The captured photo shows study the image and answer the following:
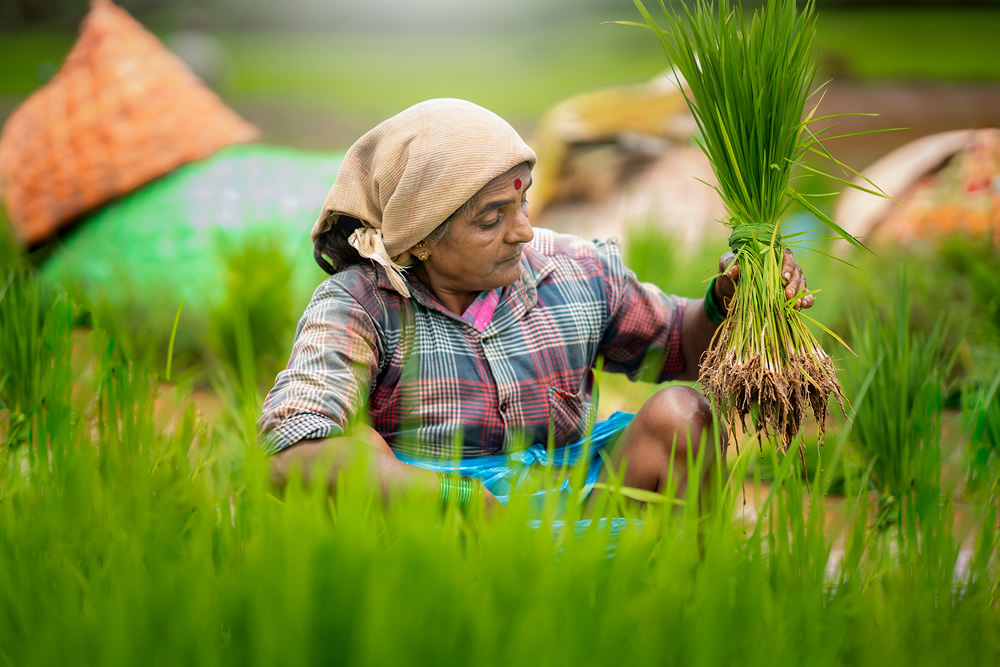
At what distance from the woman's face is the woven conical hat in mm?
2749

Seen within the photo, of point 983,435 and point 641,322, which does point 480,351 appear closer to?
point 641,322

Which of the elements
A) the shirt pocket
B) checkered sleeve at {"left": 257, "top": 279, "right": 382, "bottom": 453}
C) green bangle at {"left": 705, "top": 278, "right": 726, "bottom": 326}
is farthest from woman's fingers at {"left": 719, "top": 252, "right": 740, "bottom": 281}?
checkered sleeve at {"left": 257, "top": 279, "right": 382, "bottom": 453}

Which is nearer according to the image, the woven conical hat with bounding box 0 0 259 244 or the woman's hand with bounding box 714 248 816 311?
the woman's hand with bounding box 714 248 816 311

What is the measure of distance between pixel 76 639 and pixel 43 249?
3.49m

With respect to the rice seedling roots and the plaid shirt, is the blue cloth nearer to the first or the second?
the plaid shirt

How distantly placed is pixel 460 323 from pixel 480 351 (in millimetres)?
64

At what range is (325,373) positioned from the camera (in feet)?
4.36

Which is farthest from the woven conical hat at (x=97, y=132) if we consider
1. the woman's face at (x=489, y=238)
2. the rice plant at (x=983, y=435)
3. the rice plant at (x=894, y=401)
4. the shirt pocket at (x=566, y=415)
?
the rice plant at (x=983, y=435)

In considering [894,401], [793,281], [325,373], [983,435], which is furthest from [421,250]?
[983,435]

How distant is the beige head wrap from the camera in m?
1.36

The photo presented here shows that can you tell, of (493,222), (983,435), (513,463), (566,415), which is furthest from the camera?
(983,435)

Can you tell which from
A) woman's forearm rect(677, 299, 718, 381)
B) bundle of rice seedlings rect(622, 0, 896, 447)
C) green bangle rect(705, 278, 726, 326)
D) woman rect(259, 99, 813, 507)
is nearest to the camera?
bundle of rice seedlings rect(622, 0, 896, 447)

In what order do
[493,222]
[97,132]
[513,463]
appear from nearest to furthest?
[513,463] → [493,222] → [97,132]

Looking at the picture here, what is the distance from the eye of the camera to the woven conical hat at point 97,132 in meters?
3.64
